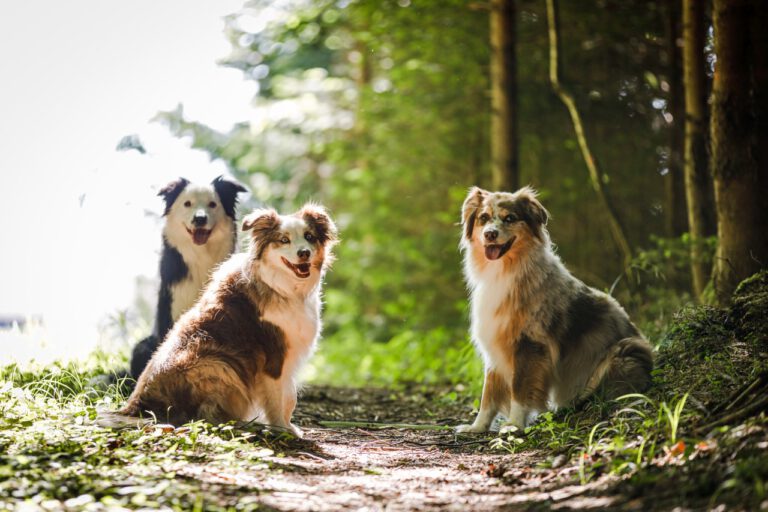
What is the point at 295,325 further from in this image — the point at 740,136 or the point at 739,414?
the point at 740,136

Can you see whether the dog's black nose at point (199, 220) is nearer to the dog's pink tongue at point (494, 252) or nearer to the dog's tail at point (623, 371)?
the dog's pink tongue at point (494, 252)

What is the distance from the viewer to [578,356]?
5.66 meters

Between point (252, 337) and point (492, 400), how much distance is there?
2.03 meters

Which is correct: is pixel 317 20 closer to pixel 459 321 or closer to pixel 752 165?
pixel 459 321

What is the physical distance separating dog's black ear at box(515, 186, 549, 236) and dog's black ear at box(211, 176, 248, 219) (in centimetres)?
268

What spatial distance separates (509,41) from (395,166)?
4.57 meters

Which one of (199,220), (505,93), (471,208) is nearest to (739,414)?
(471,208)

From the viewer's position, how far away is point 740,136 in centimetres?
610

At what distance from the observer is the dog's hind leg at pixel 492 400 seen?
19.1 ft

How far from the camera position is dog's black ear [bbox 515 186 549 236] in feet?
18.9

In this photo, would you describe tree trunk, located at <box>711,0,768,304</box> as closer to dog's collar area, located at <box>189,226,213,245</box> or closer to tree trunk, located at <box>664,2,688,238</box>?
tree trunk, located at <box>664,2,688,238</box>

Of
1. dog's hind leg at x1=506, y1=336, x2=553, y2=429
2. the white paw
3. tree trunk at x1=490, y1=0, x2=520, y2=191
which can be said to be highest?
tree trunk at x1=490, y1=0, x2=520, y2=191

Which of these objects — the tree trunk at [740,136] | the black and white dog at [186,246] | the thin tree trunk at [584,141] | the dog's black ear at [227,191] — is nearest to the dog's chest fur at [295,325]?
the black and white dog at [186,246]

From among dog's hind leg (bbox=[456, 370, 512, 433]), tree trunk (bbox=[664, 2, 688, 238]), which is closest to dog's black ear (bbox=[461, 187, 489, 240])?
dog's hind leg (bbox=[456, 370, 512, 433])
